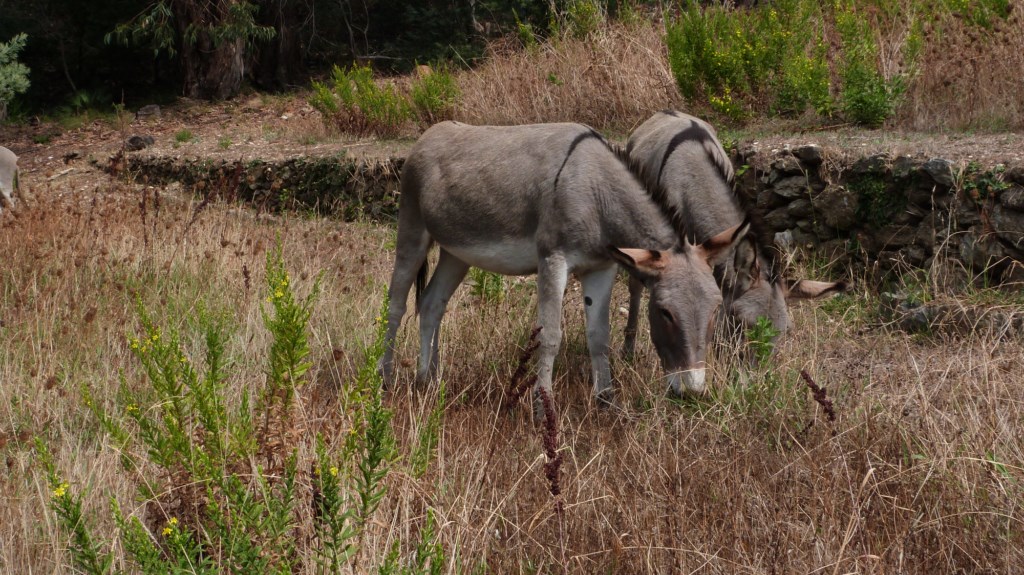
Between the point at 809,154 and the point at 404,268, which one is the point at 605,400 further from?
the point at 809,154

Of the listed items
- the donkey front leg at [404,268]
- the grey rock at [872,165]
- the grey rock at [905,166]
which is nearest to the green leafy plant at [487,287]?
the donkey front leg at [404,268]

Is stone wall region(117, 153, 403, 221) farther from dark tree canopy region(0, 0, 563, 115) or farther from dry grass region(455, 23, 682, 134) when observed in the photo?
dark tree canopy region(0, 0, 563, 115)

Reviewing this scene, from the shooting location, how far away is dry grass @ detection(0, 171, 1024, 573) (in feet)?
11.2

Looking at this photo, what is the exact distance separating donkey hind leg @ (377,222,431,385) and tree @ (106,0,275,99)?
12294 millimetres

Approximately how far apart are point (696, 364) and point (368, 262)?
4.24 meters

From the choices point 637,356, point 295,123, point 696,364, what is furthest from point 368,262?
point 295,123

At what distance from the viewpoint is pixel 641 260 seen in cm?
489

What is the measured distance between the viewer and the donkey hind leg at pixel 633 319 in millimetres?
6404

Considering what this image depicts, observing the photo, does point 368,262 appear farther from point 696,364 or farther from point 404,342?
point 696,364

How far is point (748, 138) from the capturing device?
9008 mm

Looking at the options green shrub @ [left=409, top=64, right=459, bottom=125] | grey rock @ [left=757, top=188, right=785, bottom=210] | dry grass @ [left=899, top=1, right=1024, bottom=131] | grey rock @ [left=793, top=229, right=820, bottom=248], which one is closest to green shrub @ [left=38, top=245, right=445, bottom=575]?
grey rock @ [left=793, top=229, right=820, bottom=248]

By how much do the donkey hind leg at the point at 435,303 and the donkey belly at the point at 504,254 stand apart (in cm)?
62

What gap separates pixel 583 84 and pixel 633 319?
5.43m

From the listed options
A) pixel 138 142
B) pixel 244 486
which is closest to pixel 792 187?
pixel 244 486
